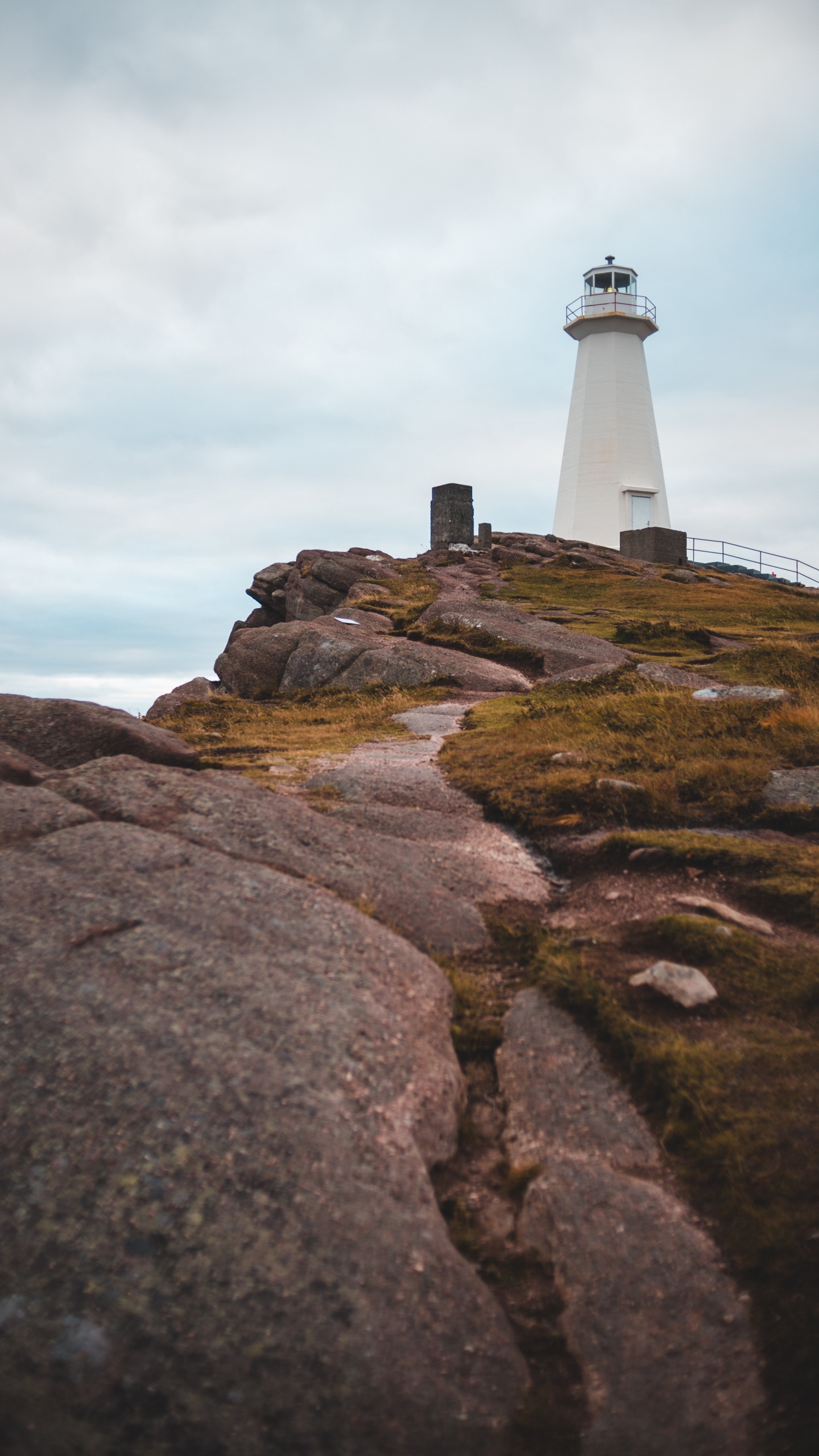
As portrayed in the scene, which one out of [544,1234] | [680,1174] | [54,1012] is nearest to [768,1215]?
[680,1174]

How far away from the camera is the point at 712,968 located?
665 cm

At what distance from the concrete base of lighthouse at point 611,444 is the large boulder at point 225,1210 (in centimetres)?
4952

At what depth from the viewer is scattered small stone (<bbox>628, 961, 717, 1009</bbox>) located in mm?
6220

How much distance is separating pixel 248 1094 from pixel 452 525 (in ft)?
144

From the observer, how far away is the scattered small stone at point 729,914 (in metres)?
7.23

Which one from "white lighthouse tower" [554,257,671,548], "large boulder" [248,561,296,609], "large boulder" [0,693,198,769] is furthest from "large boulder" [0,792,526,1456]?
"white lighthouse tower" [554,257,671,548]

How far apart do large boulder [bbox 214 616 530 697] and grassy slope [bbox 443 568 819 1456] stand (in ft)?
16.6

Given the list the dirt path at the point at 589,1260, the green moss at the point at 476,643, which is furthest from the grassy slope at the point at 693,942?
the green moss at the point at 476,643

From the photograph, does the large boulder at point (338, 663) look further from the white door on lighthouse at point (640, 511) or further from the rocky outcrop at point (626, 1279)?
the white door on lighthouse at point (640, 511)

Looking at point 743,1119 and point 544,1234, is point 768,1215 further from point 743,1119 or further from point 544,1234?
point 544,1234

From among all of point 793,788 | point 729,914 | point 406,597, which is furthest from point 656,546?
point 729,914

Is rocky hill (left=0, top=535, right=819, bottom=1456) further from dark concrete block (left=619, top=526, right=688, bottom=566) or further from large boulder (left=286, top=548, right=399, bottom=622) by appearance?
dark concrete block (left=619, top=526, right=688, bottom=566)

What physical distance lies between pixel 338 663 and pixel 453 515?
26.3 m

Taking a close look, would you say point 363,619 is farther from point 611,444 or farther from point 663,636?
point 611,444
